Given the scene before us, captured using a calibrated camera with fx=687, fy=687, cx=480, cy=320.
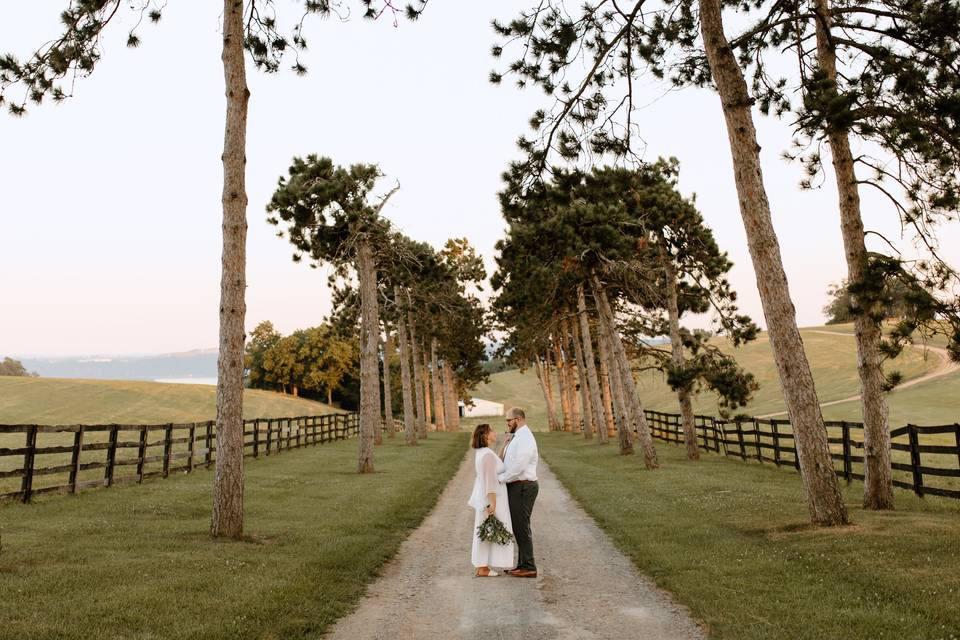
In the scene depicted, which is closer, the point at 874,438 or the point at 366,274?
the point at 874,438

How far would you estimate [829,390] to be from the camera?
213 feet

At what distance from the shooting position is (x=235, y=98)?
34.5 feet

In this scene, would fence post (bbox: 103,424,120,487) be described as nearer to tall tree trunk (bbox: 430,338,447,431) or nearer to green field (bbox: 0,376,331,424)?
tall tree trunk (bbox: 430,338,447,431)

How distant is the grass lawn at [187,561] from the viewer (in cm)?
577

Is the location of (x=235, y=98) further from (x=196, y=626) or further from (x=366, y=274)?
(x=366, y=274)

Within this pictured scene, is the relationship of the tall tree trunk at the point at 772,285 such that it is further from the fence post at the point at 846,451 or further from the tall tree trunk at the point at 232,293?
the tall tree trunk at the point at 232,293

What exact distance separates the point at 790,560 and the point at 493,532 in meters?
3.50

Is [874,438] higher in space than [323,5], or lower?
lower

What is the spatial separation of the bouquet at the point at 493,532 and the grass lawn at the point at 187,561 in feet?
4.61

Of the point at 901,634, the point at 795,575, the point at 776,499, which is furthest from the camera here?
the point at 776,499

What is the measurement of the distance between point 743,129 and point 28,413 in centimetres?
6022

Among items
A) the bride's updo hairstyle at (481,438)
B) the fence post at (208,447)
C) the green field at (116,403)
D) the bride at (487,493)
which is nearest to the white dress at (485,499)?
the bride at (487,493)

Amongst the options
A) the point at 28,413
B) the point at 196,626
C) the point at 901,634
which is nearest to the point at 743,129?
the point at 901,634

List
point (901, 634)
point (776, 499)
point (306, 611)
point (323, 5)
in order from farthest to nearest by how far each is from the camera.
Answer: point (776, 499) < point (323, 5) < point (306, 611) < point (901, 634)
